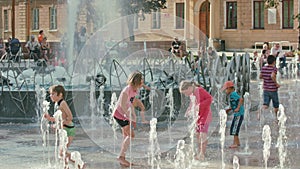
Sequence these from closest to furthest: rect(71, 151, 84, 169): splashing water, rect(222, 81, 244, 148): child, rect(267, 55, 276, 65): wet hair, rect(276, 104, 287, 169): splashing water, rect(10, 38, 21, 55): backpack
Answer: rect(71, 151, 84, 169): splashing water
rect(276, 104, 287, 169): splashing water
rect(222, 81, 244, 148): child
rect(267, 55, 276, 65): wet hair
rect(10, 38, 21, 55): backpack

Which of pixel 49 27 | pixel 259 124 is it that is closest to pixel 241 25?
pixel 49 27

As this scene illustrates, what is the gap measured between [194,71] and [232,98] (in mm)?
6641

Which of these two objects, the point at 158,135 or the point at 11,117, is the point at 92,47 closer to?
the point at 11,117

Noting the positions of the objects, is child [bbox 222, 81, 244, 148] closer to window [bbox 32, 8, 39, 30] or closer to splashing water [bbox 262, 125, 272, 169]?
splashing water [bbox 262, 125, 272, 169]

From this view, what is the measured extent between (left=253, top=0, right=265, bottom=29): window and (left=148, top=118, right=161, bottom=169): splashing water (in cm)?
3863

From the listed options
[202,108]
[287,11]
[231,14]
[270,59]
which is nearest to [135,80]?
[202,108]

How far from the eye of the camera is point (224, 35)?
50906 millimetres

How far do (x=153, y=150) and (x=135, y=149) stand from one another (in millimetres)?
280

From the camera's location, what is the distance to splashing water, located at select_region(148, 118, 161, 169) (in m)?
10.8

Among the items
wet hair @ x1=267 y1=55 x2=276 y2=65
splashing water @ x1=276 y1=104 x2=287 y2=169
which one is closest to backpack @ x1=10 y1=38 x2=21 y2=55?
splashing water @ x1=276 y1=104 x2=287 y2=169

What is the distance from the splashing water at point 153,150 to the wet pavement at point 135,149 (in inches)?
2.9

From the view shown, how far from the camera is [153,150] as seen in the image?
11.8m

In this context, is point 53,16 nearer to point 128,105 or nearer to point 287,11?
point 287,11

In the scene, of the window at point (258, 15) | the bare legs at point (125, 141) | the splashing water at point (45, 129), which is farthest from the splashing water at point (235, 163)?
the window at point (258, 15)
